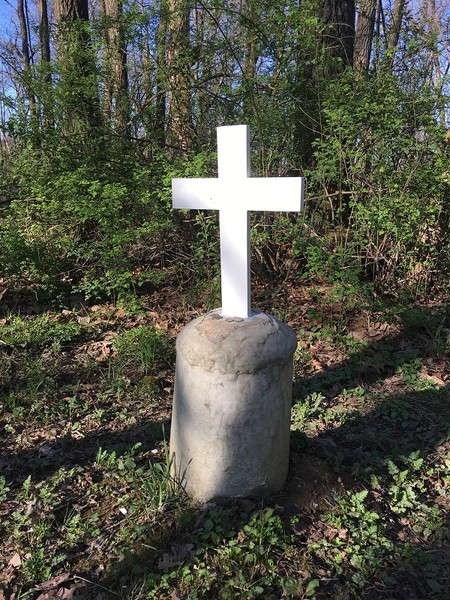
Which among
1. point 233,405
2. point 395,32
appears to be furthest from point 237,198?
point 395,32

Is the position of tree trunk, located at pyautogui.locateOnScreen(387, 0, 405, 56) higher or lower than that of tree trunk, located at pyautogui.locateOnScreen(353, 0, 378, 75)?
lower

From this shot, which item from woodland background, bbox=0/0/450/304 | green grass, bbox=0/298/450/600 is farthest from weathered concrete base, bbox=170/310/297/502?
woodland background, bbox=0/0/450/304

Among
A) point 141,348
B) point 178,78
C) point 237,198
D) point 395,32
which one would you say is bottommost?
point 141,348

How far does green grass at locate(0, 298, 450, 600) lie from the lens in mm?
2281

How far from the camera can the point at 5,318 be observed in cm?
534

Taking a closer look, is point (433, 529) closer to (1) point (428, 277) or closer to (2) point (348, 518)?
(2) point (348, 518)

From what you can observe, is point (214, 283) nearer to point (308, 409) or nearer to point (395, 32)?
point (308, 409)

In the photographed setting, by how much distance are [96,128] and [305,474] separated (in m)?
4.23

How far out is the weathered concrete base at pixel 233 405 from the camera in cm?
247

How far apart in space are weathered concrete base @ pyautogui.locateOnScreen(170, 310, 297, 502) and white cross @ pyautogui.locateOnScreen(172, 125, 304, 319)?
6.8 inches

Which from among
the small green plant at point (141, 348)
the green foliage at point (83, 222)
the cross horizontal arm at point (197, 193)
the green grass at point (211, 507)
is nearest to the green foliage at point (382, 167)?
the green grass at point (211, 507)

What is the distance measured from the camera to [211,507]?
2.62 metres

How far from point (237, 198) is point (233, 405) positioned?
1.03 metres

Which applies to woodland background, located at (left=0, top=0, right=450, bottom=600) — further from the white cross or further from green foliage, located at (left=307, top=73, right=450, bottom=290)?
the white cross
